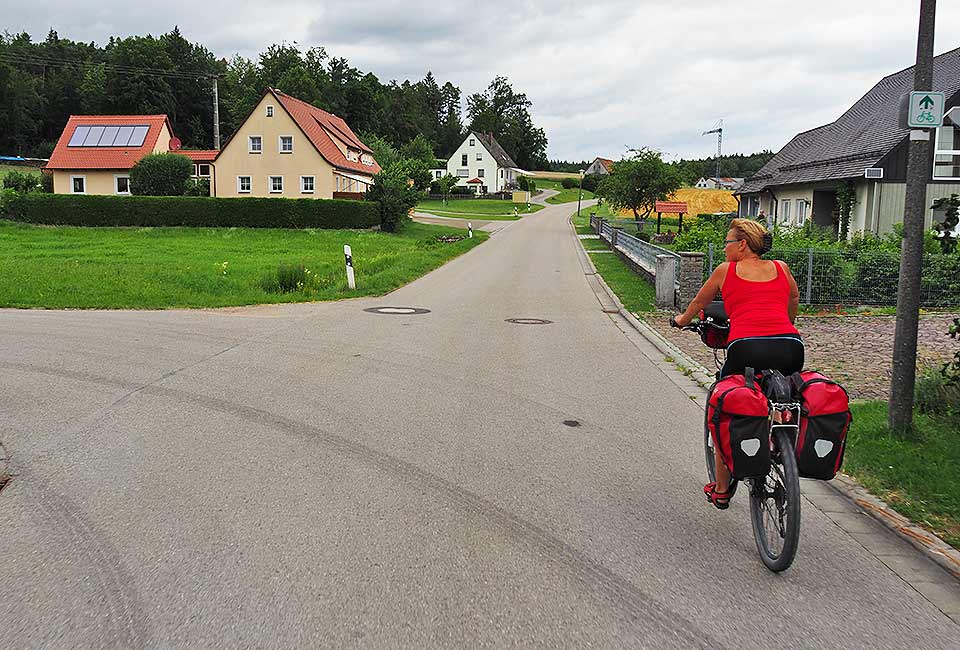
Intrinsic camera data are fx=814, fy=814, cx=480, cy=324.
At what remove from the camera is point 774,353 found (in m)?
4.44

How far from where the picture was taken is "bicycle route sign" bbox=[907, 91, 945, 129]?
6.28 meters

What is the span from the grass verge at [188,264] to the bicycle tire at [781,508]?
44.1 feet

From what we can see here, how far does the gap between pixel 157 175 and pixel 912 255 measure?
46549mm

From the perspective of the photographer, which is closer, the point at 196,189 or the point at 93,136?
the point at 196,189

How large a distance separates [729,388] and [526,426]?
10.3ft

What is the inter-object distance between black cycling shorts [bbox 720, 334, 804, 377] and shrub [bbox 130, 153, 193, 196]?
47.5m

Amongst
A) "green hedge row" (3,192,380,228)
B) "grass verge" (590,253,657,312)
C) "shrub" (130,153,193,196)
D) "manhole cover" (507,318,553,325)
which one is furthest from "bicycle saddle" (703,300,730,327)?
"shrub" (130,153,193,196)

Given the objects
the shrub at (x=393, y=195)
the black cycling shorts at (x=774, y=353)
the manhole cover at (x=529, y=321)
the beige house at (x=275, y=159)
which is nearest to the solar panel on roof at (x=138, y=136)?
the beige house at (x=275, y=159)

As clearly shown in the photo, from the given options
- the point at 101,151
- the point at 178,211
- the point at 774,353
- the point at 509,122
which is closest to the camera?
the point at 774,353

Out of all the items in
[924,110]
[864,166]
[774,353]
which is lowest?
[774,353]

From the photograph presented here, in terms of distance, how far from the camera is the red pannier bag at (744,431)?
13.5 ft

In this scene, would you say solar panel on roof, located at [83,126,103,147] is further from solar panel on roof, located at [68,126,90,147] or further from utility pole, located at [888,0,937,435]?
utility pole, located at [888,0,937,435]

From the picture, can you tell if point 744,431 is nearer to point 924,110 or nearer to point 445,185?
point 924,110

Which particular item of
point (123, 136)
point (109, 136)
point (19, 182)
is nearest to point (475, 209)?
point (123, 136)
